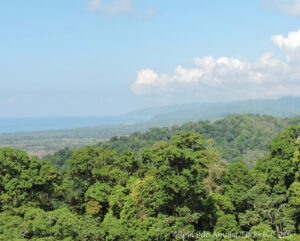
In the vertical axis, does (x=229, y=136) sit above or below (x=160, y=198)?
below

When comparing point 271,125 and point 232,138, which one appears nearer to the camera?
point 232,138

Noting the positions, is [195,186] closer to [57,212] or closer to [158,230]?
[158,230]

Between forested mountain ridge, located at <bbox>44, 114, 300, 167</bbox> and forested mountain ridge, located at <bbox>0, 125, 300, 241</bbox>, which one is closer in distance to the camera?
forested mountain ridge, located at <bbox>0, 125, 300, 241</bbox>

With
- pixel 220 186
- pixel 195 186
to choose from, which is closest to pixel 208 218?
pixel 195 186

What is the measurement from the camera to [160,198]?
20.1 metres

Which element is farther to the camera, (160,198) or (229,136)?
(229,136)

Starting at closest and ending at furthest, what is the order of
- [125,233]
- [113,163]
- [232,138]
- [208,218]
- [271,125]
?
[125,233] → [208,218] → [113,163] → [232,138] → [271,125]

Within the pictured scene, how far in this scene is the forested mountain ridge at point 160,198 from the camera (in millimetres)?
18531

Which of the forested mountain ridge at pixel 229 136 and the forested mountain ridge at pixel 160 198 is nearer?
the forested mountain ridge at pixel 160 198

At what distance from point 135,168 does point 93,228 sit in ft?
35.1

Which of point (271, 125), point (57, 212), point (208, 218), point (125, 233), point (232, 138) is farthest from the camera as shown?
point (271, 125)

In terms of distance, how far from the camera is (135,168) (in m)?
29.2

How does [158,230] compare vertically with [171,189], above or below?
below

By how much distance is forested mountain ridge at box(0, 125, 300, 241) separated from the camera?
60.8 feet
